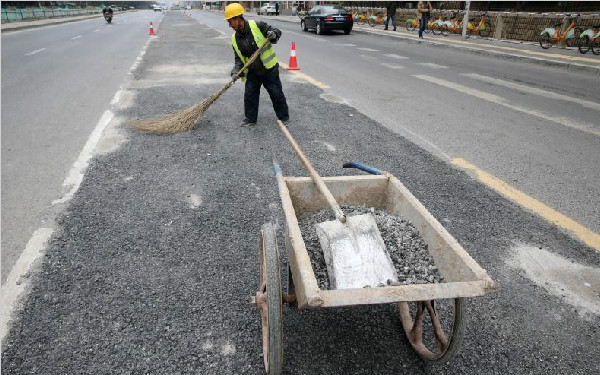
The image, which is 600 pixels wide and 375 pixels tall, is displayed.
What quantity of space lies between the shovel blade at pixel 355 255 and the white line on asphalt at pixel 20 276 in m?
2.02

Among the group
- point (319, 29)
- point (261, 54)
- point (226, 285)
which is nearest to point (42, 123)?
point (261, 54)

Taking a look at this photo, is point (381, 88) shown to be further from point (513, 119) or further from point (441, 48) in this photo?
point (441, 48)

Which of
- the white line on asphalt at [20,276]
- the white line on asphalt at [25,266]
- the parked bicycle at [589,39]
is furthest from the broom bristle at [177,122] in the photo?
the parked bicycle at [589,39]

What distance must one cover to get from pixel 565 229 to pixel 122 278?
360cm

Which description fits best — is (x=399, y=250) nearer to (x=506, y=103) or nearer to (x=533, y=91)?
(x=506, y=103)

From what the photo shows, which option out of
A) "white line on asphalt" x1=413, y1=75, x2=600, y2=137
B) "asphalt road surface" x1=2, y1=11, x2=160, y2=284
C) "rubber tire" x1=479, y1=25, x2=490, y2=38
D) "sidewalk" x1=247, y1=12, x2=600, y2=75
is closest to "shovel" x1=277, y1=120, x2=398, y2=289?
"asphalt road surface" x1=2, y1=11, x2=160, y2=284

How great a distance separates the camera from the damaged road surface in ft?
7.54

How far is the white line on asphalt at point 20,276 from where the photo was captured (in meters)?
2.61

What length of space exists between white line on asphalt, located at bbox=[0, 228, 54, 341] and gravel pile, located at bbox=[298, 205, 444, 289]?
6.34ft

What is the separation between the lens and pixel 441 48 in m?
16.9

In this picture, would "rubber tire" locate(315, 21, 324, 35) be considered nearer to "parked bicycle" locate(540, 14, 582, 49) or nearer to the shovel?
"parked bicycle" locate(540, 14, 582, 49)

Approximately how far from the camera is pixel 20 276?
9.66 ft

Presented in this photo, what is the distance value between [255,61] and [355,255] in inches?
170

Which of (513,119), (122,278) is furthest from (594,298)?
(513,119)
